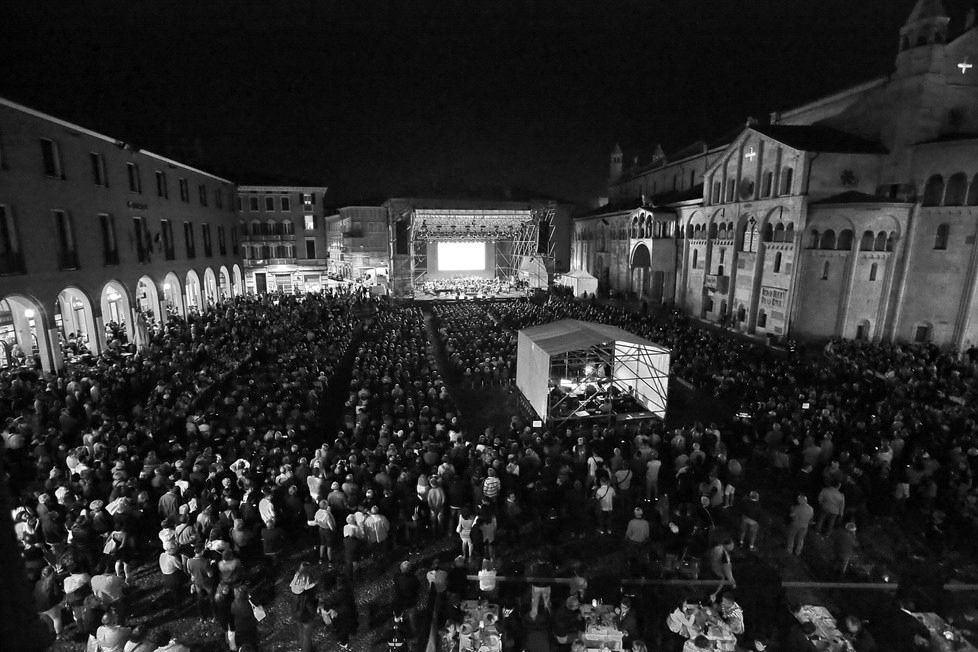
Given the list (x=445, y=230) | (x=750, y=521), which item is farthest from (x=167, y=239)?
(x=750, y=521)

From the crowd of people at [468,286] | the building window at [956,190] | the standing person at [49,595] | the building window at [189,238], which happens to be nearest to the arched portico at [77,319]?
the building window at [189,238]

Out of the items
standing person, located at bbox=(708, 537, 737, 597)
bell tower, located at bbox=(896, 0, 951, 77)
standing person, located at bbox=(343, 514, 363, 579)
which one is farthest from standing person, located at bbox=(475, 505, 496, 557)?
bell tower, located at bbox=(896, 0, 951, 77)

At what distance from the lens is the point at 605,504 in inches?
350

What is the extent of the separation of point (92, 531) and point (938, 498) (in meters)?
14.4

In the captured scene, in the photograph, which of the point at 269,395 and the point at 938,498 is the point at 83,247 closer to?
the point at 269,395

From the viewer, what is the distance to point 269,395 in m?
13.4

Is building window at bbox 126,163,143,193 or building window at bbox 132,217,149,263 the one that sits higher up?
building window at bbox 126,163,143,193

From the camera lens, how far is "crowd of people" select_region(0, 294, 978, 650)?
6.58m

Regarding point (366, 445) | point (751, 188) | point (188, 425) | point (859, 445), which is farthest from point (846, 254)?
point (188, 425)

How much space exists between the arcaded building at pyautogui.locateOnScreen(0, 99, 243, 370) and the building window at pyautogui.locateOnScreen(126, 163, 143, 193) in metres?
0.05

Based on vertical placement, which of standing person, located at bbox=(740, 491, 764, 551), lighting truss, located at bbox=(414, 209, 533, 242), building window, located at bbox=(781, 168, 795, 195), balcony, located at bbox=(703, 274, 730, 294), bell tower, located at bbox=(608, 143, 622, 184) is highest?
bell tower, located at bbox=(608, 143, 622, 184)

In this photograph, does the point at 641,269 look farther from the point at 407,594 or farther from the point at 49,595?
the point at 49,595

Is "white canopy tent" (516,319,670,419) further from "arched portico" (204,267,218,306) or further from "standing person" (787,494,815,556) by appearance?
"arched portico" (204,267,218,306)

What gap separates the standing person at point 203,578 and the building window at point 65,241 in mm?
16141
